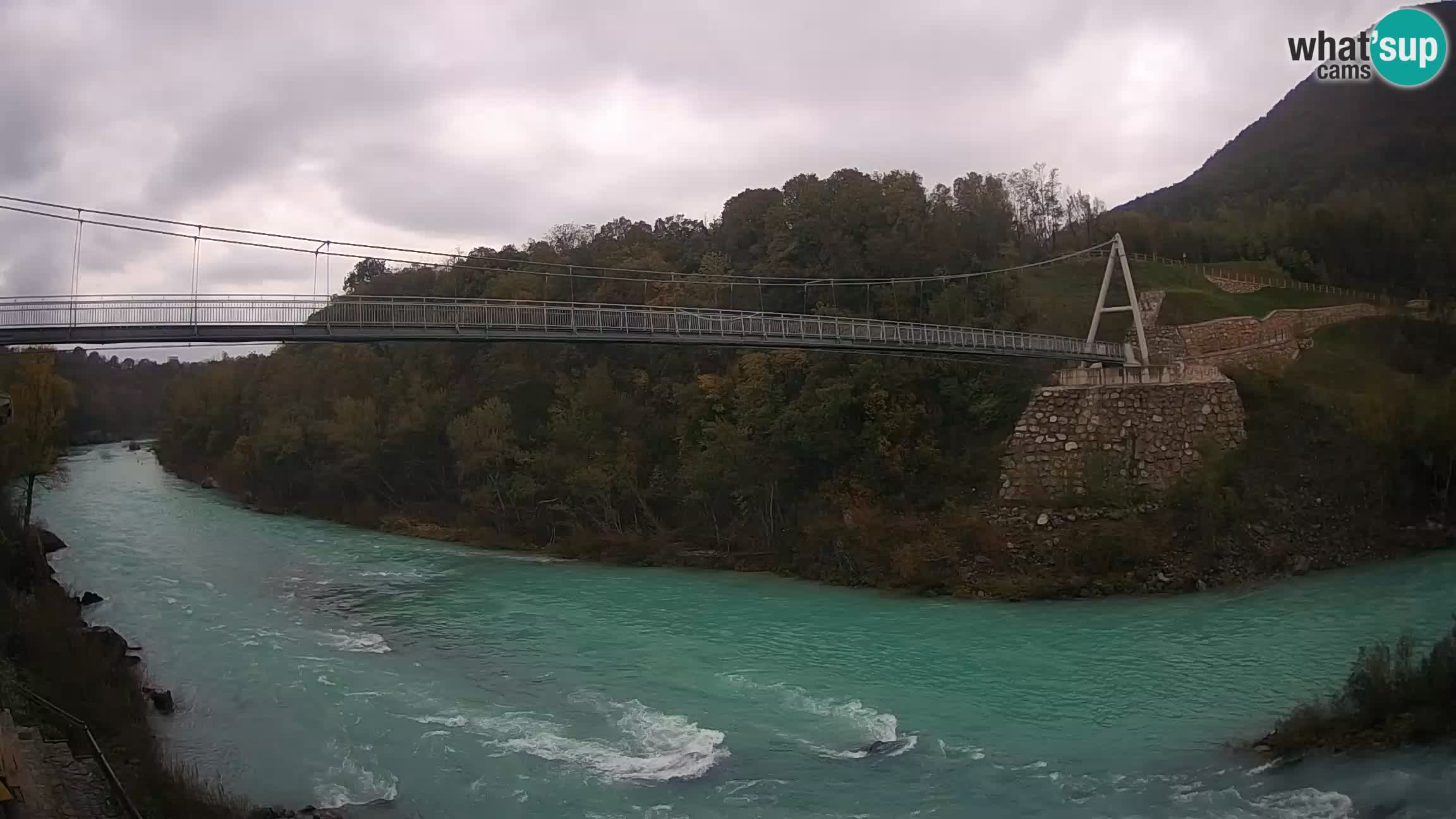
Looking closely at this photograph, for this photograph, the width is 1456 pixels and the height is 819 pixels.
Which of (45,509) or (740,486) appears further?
(45,509)

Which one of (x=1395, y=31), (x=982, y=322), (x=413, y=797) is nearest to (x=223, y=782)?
(x=413, y=797)

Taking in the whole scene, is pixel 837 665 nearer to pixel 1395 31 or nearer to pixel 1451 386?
pixel 1395 31

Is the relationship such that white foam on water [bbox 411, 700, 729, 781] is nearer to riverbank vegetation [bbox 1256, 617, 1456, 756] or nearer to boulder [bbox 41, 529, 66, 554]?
riverbank vegetation [bbox 1256, 617, 1456, 756]

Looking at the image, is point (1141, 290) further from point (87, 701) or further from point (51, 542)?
point (51, 542)

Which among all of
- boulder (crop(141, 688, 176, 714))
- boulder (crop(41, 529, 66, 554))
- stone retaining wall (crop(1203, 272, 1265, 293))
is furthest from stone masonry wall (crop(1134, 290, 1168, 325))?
boulder (crop(41, 529, 66, 554))

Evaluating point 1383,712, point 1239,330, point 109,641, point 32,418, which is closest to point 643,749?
point 1383,712

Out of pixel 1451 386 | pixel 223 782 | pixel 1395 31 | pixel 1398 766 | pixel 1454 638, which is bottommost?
pixel 223 782
